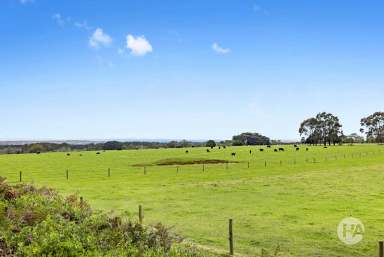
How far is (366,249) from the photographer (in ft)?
79.9

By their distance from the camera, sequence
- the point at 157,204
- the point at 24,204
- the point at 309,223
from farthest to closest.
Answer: the point at 157,204 < the point at 309,223 < the point at 24,204

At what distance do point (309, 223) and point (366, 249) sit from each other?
6466mm

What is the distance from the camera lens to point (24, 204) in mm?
19109

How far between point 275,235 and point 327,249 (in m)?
3.78

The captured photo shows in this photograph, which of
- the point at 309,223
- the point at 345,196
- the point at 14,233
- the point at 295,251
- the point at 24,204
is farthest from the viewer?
the point at 345,196

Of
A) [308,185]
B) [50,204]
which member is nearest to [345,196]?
[308,185]

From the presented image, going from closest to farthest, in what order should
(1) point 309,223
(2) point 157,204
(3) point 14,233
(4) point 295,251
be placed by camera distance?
1. (3) point 14,233
2. (4) point 295,251
3. (1) point 309,223
4. (2) point 157,204

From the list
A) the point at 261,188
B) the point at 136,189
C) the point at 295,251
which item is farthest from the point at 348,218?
the point at 136,189

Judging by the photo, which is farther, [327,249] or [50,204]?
[327,249]

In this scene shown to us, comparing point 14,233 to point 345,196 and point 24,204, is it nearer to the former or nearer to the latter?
point 24,204

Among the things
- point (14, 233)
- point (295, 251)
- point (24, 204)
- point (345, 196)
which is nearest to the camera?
point (14, 233)

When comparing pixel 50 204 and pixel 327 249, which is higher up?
pixel 50 204

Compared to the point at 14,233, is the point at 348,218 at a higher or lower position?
lower

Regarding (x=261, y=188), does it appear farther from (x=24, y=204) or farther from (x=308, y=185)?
(x=24, y=204)
